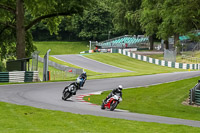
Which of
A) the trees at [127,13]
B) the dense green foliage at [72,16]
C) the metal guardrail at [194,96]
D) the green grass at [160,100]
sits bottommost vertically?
the green grass at [160,100]

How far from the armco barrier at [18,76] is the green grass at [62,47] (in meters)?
59.4

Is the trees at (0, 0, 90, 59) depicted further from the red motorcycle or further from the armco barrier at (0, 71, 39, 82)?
the red motorcycle

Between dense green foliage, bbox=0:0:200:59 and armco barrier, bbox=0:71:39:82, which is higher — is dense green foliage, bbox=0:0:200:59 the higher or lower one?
the higher one

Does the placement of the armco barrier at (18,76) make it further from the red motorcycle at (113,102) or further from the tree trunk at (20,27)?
the red motorcycle at (113,102)

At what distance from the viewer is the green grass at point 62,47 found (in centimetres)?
9231

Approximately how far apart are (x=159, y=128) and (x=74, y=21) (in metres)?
89.0

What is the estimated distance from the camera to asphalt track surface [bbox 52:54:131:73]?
5209 centimetres

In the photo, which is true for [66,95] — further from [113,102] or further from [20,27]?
[20,27]

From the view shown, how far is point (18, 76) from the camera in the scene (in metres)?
30.9

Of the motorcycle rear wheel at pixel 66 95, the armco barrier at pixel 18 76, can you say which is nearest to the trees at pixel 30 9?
the armco barrier at pixel 18 76

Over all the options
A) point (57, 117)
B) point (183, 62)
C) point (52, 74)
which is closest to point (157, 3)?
point (183, 62)

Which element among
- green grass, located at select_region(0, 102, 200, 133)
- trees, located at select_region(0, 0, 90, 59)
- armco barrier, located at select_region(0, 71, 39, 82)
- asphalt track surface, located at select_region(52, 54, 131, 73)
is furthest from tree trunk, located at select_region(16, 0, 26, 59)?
green grass, located at select_region(0, 102, 200, 133)

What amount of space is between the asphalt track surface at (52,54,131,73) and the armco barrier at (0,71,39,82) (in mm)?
18793

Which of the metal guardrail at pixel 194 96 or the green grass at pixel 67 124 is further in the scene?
the metal guardrail at pixel 194 96
